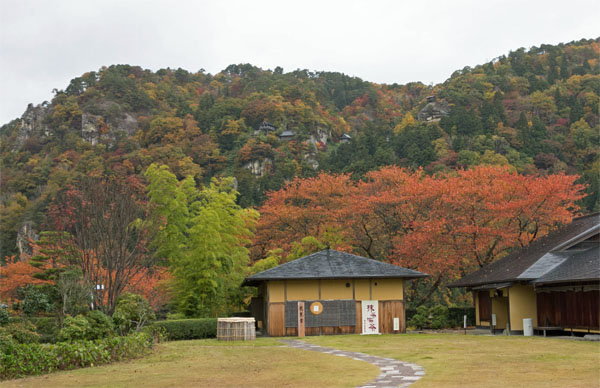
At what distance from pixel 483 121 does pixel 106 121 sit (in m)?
62.7

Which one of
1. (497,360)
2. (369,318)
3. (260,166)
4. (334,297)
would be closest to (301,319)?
(334,297)

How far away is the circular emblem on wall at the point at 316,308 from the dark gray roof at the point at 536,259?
7521 millimetres

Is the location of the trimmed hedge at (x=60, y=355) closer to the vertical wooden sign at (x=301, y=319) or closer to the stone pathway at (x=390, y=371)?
the stone pathway at (x=390, y=371)

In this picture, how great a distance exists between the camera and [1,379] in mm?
13305

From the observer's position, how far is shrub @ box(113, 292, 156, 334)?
19312mm

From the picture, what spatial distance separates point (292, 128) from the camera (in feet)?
300

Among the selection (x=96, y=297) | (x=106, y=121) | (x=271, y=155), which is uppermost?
(x=106, y=121)

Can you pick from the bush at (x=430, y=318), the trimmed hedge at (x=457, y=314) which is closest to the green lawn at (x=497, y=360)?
the bush at (x=430, y=318)

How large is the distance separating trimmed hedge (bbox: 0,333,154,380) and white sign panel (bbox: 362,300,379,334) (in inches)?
503

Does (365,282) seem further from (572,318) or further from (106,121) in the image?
(106,121)

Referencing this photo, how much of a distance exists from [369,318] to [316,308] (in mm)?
2624

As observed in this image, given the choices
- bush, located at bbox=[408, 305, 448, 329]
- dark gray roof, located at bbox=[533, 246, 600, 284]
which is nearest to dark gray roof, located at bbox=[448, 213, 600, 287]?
dark gray roof, located at bbox=[533, 246, 600, 284]

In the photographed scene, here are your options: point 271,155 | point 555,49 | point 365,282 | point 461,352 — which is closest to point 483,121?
point 271,155

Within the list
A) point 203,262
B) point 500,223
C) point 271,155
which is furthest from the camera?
point 271,155
